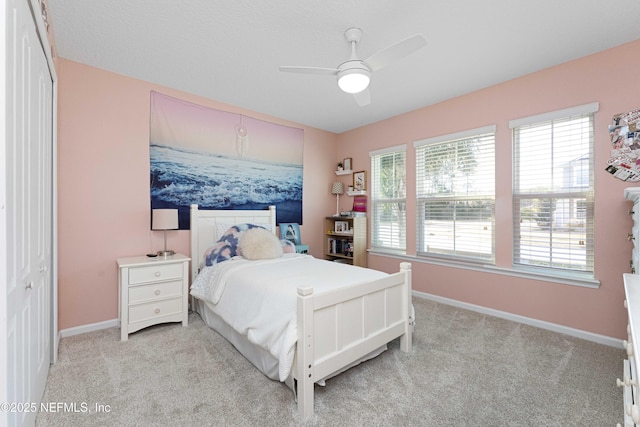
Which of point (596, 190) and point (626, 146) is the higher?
point (626, 146)

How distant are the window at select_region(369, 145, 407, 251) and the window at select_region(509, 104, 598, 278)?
1.42 meters

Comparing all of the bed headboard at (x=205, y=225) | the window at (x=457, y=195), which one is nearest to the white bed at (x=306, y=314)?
the bed headboard at (x=205, y=225)

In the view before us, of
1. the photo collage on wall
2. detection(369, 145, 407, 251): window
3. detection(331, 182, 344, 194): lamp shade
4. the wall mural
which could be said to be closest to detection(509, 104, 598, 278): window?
the photo collage on wall

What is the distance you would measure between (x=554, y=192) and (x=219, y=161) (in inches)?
147

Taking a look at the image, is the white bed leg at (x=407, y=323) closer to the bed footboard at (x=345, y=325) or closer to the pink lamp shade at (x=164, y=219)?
the bed footboard at (x=345, y=325)

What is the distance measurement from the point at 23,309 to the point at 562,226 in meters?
4.04

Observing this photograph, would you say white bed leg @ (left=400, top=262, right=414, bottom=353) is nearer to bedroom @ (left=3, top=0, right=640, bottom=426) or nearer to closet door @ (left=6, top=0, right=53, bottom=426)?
bedroom @ (left=3, top=0, right=640, bottom=426)

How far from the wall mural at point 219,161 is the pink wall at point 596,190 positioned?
72.8 inches

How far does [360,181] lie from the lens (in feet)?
15.4

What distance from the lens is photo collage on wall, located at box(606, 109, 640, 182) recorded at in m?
1.88

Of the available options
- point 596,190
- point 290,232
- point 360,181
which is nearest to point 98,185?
point 290,232

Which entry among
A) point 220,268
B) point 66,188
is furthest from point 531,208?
point 66,188

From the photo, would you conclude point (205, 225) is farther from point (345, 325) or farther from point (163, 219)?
point (345, 325)

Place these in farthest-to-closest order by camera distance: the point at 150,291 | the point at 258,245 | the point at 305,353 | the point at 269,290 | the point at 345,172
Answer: the point at 345,172, the point at 258,245, the point at 150,291, the point at 269,290, the point at 305,353
